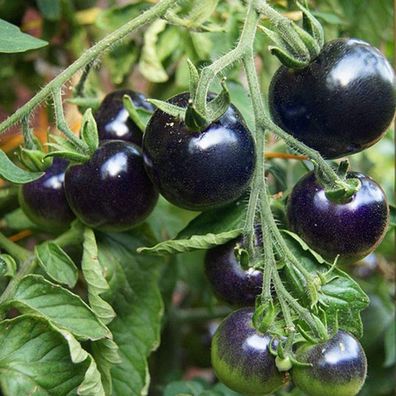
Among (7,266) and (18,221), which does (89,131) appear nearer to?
(7,266)

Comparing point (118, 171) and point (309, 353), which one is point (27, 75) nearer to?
point (118, 171)

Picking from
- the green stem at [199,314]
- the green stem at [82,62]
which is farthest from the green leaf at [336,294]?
the green stem at [199,314]

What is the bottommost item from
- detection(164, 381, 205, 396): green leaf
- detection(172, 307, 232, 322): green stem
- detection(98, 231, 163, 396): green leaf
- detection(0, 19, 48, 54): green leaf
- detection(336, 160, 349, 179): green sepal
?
detection(172, 307, 232, 322): green stem

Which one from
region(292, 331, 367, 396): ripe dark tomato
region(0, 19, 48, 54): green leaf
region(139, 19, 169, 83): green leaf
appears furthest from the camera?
region(139, 19, 169, 83): green leaf

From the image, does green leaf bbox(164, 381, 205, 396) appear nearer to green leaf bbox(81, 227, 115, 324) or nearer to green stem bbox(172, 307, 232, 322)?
green leaf bbox(81, 227, 115, 324)

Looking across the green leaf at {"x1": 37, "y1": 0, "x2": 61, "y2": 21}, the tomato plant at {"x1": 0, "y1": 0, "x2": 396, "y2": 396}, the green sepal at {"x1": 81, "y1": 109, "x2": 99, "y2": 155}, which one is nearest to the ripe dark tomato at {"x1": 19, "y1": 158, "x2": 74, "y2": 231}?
the tomato plant at {"x1": 0, "y1": 0, "x2": 396, "y2": 396}

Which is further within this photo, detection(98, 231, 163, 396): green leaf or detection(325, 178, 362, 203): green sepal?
Result: detection(98, 231, 163, 396): green leaf

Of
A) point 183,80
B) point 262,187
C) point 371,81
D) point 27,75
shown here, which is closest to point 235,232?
point 262,187
